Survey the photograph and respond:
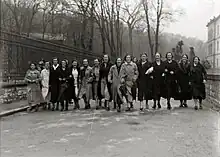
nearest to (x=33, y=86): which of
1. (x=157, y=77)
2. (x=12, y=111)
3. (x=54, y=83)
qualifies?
(x=54, y=83)

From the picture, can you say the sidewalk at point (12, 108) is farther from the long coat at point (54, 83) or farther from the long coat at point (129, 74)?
the long coat at point (129, 74)

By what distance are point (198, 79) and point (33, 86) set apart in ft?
19.2

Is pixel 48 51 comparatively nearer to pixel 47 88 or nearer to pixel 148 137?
pixel 47 88

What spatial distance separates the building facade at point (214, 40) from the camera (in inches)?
351

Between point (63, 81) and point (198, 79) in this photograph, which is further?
point (63, 81)

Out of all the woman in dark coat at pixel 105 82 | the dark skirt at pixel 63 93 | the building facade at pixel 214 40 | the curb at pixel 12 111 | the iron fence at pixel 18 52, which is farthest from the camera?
the iron fence at pixel 18 52

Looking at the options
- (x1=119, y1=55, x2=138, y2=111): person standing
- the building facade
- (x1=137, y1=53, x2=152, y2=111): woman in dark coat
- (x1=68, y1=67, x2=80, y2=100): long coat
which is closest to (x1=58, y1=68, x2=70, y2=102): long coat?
(x1=68, y1=67, x2=80, y2=100): long coat

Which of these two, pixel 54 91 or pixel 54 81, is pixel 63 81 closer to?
pixel 54 81

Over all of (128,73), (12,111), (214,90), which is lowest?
(12,111)

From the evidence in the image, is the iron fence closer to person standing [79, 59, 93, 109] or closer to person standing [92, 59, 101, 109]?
person standing [79, 59, 93, 109]

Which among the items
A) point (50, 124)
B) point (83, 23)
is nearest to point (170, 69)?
point (50, 124)

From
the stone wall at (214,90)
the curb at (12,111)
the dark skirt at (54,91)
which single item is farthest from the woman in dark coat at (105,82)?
the stone wall at (214,90)

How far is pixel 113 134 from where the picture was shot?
871 cm

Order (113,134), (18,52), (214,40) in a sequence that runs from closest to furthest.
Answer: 1. (113,134)
2. (214,40)
3. (18,52)
